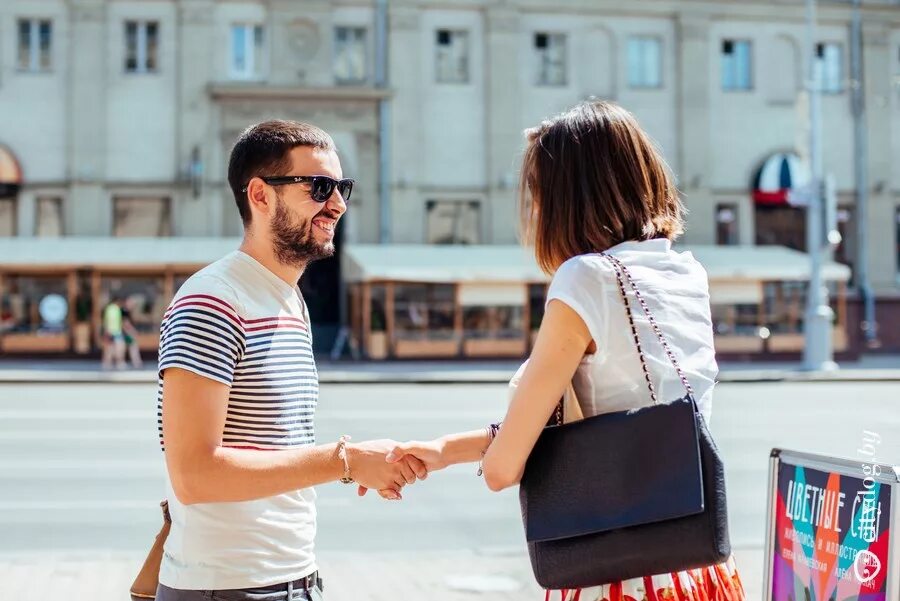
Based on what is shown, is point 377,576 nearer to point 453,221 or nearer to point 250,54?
point 453,221

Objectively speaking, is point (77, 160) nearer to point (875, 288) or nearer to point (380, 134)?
point (380, 134)

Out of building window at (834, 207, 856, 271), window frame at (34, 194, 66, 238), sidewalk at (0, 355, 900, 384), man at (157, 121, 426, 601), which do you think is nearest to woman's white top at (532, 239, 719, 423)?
man at (157, 121, 426, 601)

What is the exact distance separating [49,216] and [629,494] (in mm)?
30027

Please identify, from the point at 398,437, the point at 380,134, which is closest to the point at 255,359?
the point at 398,437

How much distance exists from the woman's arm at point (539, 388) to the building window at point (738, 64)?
32.6m

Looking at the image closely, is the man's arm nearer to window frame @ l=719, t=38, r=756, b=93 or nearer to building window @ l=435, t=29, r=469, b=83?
building window @ l=435, t=29, r=469, b=83

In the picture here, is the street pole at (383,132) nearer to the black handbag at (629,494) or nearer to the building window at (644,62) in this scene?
the building window at (644,62)

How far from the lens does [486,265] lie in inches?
1129

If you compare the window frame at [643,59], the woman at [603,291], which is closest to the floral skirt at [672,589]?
the woman at [603,291]

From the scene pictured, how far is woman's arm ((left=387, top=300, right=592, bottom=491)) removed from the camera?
92.0 inches

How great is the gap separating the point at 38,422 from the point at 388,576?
31.7 feet

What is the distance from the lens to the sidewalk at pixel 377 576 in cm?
617

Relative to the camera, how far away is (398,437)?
1267 cm

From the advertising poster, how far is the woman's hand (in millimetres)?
1119
